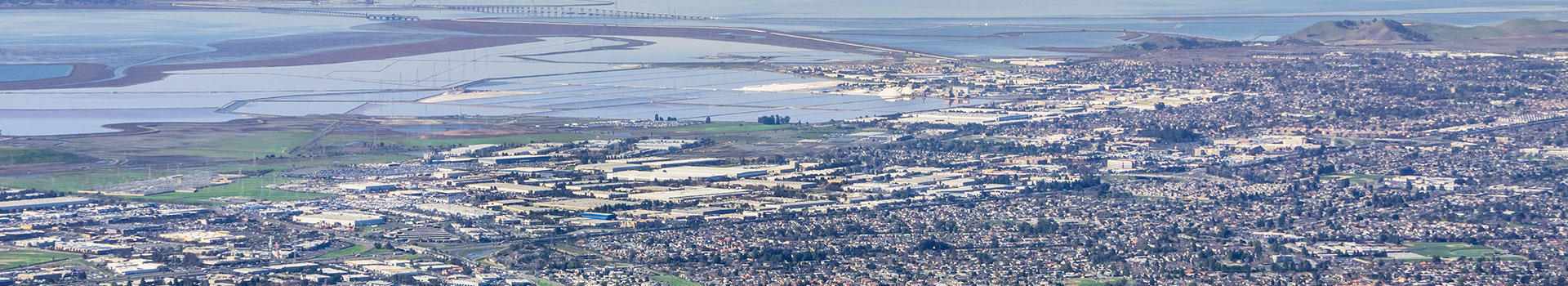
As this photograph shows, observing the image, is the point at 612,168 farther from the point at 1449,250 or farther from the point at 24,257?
the point at 1449,250

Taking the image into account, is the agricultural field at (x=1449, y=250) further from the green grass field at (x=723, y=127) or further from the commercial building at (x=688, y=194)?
the green grass field at (x=723, y=127)

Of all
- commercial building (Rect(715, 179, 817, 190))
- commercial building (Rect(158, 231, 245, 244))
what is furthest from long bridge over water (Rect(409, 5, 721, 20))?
commercial building (Rect(158, 231, 245, 244))

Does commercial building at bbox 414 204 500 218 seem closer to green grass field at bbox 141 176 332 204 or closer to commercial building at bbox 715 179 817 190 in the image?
green grass field at bbox 141 176 332 204

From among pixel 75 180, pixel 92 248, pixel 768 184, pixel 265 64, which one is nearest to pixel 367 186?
pixel 75 180

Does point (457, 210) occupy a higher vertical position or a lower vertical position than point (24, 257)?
lower

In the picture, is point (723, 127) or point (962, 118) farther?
point (962, 118)

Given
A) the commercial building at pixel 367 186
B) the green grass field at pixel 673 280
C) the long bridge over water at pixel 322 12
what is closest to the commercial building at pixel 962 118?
the commercial building at pixel 367 186
